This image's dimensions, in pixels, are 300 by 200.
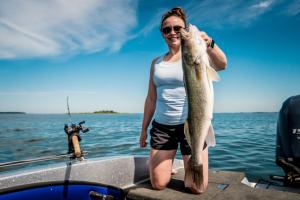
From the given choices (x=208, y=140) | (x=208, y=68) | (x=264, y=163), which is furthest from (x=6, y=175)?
(x=264, y=163)

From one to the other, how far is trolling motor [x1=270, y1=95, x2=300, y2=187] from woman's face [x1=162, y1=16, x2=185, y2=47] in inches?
90.6

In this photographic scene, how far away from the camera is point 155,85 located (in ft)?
14.2

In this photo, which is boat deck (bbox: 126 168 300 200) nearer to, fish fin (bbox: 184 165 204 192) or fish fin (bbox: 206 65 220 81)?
fish fin (bbox: 184 165 204 192)

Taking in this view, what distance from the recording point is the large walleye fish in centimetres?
267

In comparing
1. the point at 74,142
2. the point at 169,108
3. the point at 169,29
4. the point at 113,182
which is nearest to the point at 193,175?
the point at 169,108

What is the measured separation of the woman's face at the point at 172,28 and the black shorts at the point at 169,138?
1246mm

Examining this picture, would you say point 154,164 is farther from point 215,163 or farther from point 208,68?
point 215,163

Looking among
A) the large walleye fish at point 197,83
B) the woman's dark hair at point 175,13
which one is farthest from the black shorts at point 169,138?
the woman's dark hair at point 175,13

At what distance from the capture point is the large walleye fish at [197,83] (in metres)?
2.67

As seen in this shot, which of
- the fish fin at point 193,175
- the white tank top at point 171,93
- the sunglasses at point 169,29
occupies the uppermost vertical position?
the sunglasses at point 169,29

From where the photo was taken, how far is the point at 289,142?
14.3 ft

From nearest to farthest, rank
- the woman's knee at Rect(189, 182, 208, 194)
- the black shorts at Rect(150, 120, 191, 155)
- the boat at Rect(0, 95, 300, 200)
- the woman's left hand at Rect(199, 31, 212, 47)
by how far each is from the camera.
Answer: the woman's left hand at Rect(199, 31, 212, 47), the boat at Rect(0, 95, 300, 200), the woman's knee at Rect(189, 182, 208, 194), the black shorts at Rect(150, 120, 191, 155)

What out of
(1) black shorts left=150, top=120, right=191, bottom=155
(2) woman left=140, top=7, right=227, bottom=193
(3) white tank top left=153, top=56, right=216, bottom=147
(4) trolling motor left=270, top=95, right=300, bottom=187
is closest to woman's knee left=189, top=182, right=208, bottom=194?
(2) woman left=140, top=7, right=227, bottom=193

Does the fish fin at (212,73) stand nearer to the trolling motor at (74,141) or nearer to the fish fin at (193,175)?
the fish fin at (193,175)
